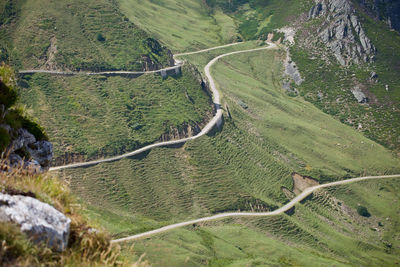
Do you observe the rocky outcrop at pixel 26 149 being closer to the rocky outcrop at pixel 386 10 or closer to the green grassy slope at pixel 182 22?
the green grassy slope at pixel 182 22

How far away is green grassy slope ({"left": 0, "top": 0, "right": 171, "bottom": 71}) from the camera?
63906mm

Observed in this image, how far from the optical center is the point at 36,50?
6406 centimetres

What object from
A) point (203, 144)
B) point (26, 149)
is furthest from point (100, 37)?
point (26, 149)

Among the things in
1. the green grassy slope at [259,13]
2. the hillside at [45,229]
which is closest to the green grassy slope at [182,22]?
the green grassy slope at [259,13]

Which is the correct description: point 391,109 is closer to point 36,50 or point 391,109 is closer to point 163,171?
point 163,171

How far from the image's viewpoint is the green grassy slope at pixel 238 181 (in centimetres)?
4750

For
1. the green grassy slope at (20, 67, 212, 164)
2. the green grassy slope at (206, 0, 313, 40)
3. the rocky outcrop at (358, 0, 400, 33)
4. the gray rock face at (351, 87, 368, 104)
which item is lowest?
the gray rock face at (351, 87, 368, 104)

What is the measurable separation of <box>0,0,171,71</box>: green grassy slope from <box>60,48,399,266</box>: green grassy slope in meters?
19.6

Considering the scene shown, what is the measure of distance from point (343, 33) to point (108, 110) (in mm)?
94822

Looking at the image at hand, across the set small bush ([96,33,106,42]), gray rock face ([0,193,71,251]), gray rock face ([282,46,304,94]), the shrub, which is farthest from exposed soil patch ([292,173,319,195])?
gray rock face ([0,193,71,251])

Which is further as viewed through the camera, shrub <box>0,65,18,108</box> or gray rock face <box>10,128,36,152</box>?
gray rock face <box>10,128,36,152</box>

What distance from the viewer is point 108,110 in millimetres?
60281

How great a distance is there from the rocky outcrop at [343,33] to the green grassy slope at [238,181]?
37838 mm

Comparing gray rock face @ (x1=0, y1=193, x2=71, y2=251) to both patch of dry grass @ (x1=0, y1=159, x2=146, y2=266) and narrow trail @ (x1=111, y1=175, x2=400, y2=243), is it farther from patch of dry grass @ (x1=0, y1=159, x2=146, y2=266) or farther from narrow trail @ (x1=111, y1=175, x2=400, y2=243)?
narrow trail @ (x1=111, y1=175, x2=400, y2=243)
